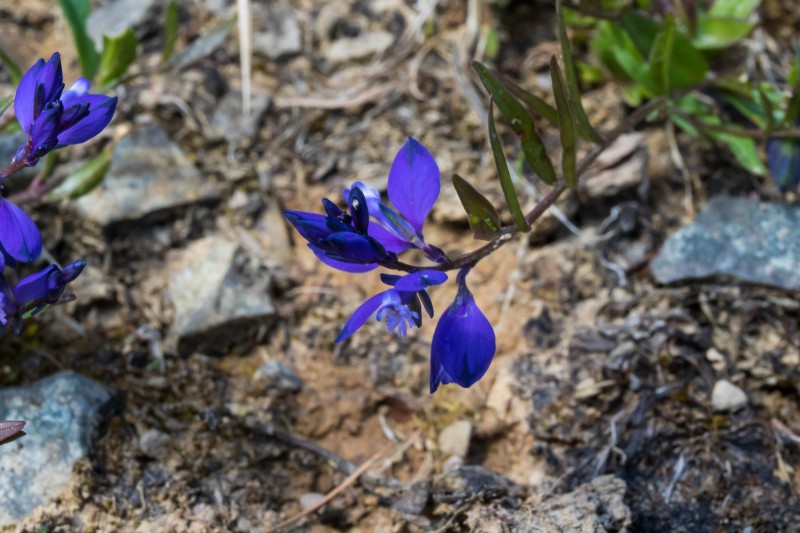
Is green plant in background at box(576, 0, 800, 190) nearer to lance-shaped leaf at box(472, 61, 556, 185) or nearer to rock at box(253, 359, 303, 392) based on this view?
lance-shaped leaf at box(472, 61, 556, 185)

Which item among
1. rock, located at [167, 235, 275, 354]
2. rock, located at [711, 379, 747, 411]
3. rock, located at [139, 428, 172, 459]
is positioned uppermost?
rock, located at [167, 235, 275, 354]

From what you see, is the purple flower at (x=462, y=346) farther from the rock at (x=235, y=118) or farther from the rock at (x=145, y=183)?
the rock at (x=235, y=118)

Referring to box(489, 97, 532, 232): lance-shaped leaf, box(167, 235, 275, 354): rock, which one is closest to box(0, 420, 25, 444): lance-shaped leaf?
box(167, 235, 275, 354): rock

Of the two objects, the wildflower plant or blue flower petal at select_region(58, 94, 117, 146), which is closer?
the wildflower plant

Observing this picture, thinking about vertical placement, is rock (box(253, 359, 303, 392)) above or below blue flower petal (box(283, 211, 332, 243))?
below

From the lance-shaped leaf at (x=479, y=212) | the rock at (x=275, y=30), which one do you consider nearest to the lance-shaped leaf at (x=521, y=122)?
the lance-shaped leaf at (x=479, y=212)

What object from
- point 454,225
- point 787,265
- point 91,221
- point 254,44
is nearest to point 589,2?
point 454,225

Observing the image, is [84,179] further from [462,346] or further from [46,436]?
[462,346]
